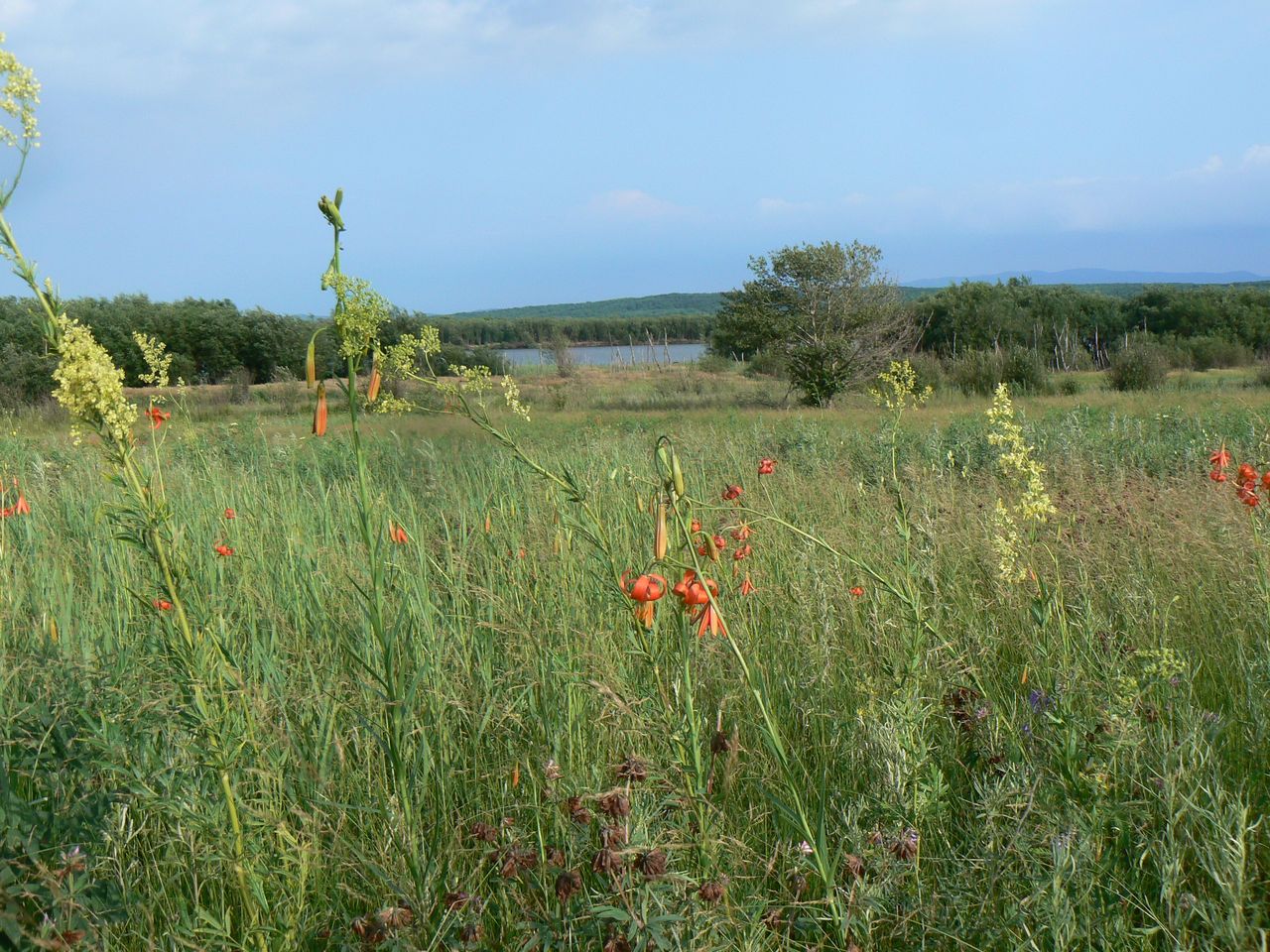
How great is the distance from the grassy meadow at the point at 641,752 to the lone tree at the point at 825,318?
1903 cm

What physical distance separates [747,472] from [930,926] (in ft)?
15.4

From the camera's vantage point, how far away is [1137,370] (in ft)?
70.7

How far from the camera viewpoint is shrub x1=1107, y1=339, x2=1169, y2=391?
69.5ft

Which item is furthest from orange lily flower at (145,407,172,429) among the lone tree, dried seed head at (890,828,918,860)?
the lone tree

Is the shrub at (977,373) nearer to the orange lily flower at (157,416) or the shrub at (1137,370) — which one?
the shrub at (1137,370)

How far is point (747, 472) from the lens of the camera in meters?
6.14

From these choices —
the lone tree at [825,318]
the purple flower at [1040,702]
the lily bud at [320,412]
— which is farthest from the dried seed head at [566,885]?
the lone tree at [825,318]

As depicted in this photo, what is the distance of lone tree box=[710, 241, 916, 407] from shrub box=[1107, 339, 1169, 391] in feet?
16.9

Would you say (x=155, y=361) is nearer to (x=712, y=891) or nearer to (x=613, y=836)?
(x=613, y=836)

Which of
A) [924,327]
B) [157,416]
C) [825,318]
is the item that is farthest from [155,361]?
[924,327]

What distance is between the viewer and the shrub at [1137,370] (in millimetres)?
21188

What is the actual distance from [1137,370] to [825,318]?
Result: 7588mm

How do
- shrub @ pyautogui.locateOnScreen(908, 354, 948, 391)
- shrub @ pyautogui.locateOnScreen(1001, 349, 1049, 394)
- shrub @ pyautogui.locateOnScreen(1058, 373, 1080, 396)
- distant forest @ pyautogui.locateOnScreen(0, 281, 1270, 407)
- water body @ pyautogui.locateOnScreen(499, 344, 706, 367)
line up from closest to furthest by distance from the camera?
distant forest @ pyautogui.locateOnScreen(0, 281, 1270, 407)
shrub @ pyautogui.locateOnScreen(1058, 373, 1080, 396)
shrub @ pyautogui.locateOnScreen(1001, 349, 1049, 394)
shrub @ pyautogui.locateOnScreen(908, 354, 948, 391)
water body @ pyautogui.locateOnScreen(499, 344, 706, 367)

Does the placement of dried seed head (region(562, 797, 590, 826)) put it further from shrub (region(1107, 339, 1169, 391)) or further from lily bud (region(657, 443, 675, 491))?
shrub (region(1107, 339, 1169, 391))
